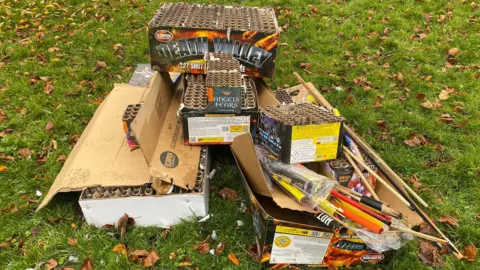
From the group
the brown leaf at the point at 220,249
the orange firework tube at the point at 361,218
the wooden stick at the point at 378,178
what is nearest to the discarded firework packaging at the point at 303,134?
the wooden stick at the point at 378,178

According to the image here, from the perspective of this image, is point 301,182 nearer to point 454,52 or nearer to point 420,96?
point 420,96

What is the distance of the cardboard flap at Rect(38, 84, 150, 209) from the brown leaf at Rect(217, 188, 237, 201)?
0.66m

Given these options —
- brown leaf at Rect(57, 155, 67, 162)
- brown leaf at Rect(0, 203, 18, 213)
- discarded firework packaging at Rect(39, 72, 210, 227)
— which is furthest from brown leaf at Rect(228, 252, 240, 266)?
brown leaf at Rect(57, 155, 67, 162)

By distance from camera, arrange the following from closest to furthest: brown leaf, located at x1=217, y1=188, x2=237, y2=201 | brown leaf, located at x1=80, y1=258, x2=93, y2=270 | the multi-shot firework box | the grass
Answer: brown leaf, located at x1=80, y1=258, x2=93, y2=270 < the grass < brown leaf, located at x1=217, y1=188, x2=237, y2=201 < the multi-shot firework box

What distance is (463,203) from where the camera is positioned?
10.3ft

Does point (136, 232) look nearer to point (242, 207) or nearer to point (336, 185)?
point (242, 207)

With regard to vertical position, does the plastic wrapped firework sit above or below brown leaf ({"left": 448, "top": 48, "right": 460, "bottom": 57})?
below

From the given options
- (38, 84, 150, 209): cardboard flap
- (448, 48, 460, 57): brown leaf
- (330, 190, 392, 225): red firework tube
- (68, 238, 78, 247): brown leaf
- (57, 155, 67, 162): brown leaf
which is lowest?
(68, 238, 78, 247): brown leaf

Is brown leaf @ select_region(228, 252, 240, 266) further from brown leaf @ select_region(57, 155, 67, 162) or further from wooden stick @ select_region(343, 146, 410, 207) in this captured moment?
brown leaf @ select_region(57, 155, 67, 162)

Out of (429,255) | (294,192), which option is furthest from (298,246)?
(429,255)

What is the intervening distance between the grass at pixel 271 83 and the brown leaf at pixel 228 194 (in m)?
0.07

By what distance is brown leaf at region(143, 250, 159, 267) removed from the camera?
2637mm

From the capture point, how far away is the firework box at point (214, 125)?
302 centimetres

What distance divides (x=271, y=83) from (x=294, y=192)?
90.4 inches
